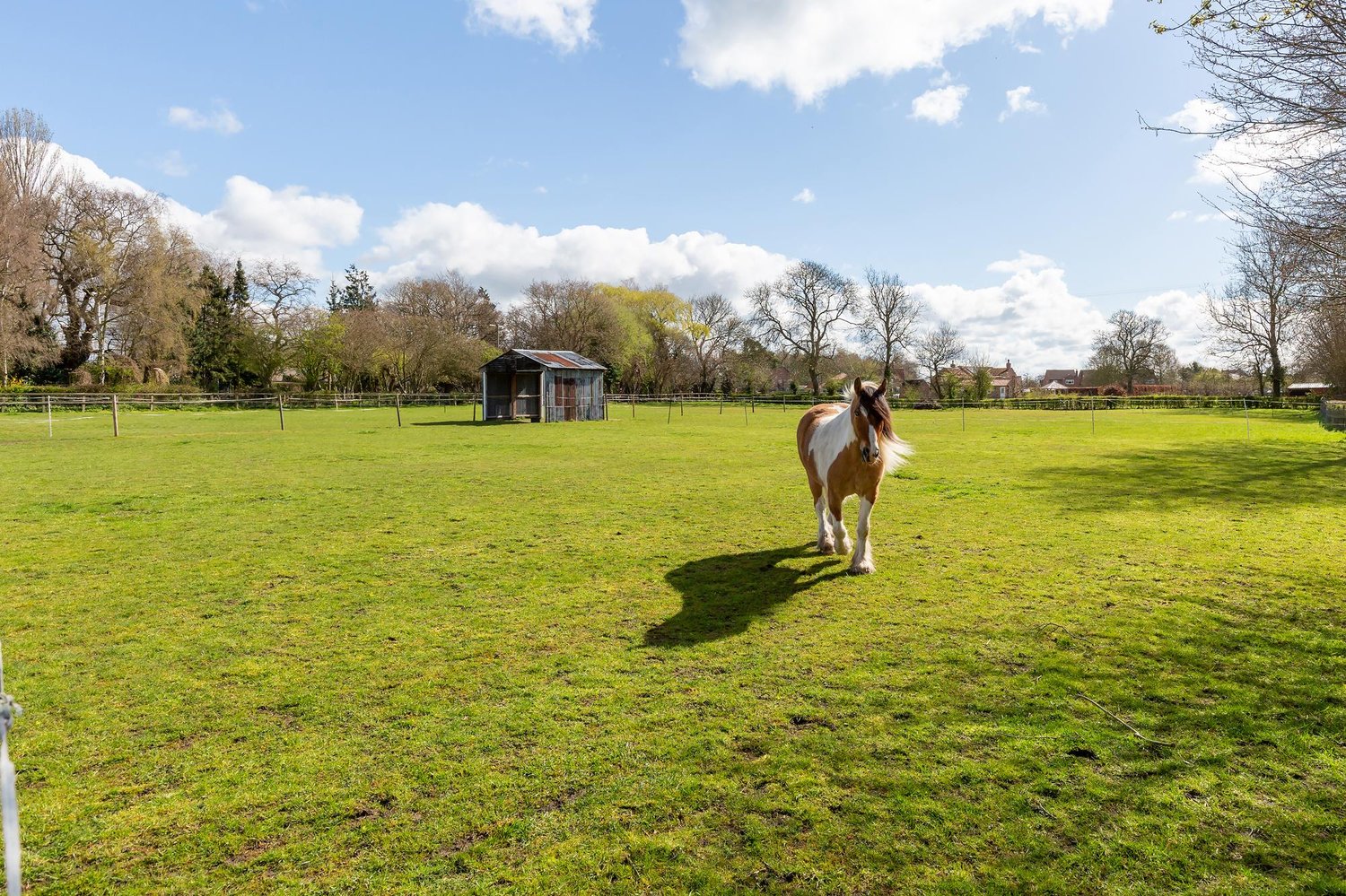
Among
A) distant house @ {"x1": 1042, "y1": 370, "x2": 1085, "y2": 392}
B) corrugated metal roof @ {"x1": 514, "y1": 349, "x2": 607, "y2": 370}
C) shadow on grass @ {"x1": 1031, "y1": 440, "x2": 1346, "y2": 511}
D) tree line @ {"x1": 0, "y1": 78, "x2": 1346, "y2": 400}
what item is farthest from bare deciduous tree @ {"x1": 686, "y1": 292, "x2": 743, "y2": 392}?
distant house @ {"x1": 1042, "y1": 370, "x2": 1085, "y2": 392}

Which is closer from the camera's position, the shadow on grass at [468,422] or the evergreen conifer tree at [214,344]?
the shadow on grass at [468,422]

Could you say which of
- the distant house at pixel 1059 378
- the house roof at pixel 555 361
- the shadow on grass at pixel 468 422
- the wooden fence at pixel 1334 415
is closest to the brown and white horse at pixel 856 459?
the shadow on grass at pixel 468 422

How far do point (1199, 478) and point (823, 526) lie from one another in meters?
9.94

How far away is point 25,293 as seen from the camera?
124ft

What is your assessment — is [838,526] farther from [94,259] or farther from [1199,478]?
[94,259]

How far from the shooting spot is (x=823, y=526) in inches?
285

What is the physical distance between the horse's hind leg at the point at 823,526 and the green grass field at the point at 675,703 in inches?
5.9

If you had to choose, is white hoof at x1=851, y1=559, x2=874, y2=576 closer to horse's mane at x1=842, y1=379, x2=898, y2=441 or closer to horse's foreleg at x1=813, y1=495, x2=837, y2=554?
horse's foreleg at x1=813, y1=495, x2=837, y2=554

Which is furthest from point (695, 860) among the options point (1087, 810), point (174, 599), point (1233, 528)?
point (1233, 528)

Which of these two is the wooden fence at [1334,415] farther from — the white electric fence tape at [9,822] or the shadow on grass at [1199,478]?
the white electric fence tape at [9,822]

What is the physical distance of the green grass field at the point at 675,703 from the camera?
2.57 metres

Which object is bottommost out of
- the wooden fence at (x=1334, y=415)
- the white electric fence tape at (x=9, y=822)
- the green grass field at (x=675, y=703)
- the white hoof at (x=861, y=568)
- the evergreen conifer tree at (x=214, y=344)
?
the green grass field at (x=675, y=703)

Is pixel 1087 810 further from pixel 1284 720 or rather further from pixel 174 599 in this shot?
pixel 174 599

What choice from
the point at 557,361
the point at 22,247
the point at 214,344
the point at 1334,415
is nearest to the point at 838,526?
the point at 557,361
